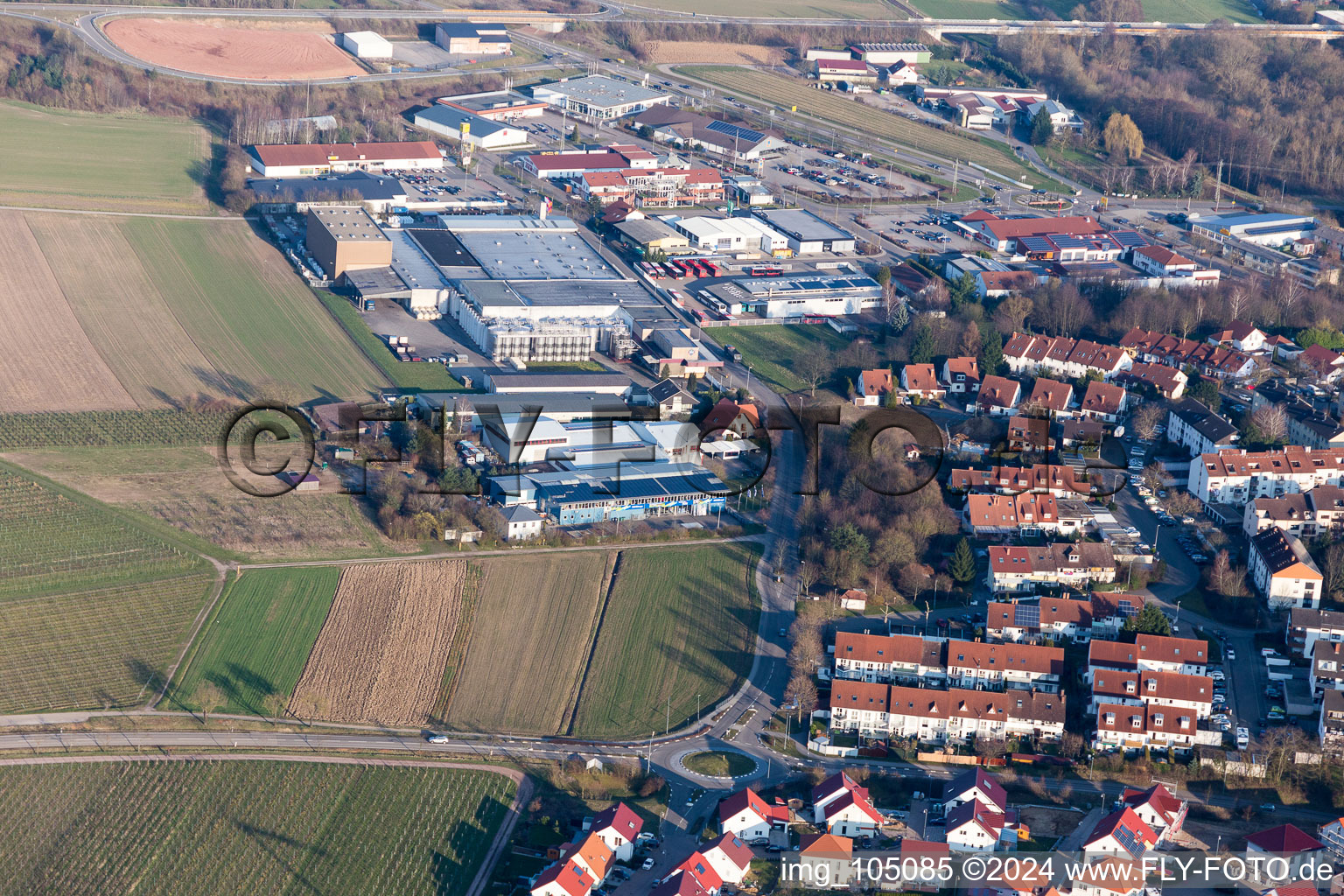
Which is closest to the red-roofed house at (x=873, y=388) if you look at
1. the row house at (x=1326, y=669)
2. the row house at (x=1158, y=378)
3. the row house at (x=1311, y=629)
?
the row house at (x=1158, y=378)

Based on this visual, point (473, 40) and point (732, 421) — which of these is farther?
point (473, 40)

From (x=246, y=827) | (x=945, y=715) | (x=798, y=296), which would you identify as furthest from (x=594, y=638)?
(x=798, y=296)

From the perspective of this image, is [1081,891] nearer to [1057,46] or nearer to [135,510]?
[135,510]

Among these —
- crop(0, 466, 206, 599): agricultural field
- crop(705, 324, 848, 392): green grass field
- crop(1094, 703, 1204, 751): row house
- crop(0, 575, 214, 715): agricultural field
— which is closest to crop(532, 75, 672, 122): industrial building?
crop(705, 324, 848, 392): green grass field

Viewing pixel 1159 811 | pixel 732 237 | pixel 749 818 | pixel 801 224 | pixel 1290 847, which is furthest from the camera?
pixel 801 224

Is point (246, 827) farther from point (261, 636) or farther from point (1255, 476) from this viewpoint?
point (1255, 476)

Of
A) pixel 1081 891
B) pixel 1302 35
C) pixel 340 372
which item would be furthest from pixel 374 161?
pixel 1302 35

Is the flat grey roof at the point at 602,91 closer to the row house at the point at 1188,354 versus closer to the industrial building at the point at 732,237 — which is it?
the industrial building at the point at 732,237
